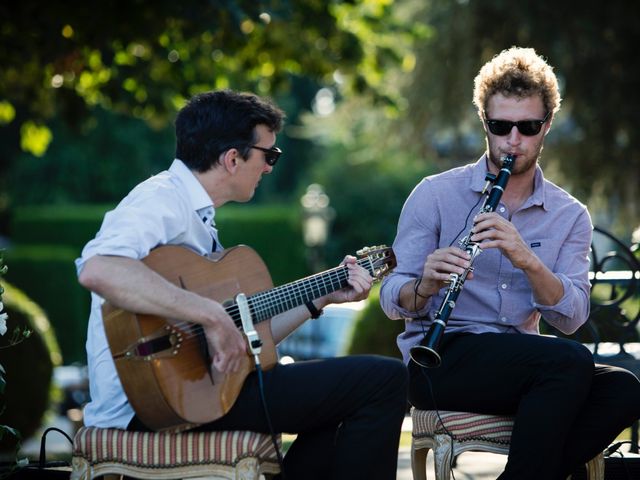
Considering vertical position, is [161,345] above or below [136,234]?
below

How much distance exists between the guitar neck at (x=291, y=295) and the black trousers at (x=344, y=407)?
9.0 inches

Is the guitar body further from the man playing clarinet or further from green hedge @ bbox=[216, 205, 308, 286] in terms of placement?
green hedge @ bbox=[216, 205, 308, 286]

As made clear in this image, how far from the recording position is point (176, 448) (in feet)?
10.7

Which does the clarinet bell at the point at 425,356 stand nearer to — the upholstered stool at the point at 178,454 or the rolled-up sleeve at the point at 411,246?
the rolled-up sleeve at the point at 411,246

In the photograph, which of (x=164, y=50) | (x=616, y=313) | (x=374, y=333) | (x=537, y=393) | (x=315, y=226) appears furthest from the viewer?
(x=315, y=226)

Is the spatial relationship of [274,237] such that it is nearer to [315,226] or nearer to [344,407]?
[315,226]

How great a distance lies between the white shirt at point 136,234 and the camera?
321cm

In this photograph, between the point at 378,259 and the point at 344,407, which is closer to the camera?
the point at 344,407

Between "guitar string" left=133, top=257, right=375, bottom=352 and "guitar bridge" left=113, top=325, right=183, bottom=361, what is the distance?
0.02m

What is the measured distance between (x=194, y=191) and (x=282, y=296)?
46 cm

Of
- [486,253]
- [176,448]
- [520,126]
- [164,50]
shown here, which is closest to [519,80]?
[520,126]

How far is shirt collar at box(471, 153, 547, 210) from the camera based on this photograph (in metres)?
3.90

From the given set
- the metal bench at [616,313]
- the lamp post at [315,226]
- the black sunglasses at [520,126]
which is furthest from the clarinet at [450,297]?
the lamp post at [315,226]

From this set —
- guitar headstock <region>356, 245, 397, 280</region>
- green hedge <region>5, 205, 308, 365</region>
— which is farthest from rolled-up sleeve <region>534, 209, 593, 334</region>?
green hedge <region>5, 205, 308, 365</region>
